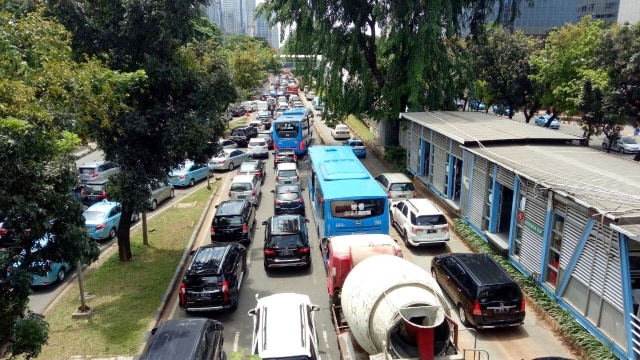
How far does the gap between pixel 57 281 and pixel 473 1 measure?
90.4ft

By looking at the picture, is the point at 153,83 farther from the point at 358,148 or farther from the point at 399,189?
the point at 358,148

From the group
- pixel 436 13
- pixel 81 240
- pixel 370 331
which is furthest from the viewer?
pixel 436 13

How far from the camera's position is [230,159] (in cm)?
3328

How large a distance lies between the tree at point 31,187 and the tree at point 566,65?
2740cm

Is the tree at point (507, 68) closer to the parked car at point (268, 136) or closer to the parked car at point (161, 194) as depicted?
the parked car at point (268, 136)

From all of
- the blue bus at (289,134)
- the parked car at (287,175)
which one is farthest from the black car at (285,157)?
the parked car at (287,175)

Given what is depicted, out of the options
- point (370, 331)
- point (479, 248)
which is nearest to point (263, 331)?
point (370, 331)

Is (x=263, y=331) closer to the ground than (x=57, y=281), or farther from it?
farther from it

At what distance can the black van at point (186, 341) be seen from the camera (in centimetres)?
921

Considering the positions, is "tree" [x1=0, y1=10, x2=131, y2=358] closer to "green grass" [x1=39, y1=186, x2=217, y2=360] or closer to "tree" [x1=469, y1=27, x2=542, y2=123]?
"green grass" [x1=39, y1=186, x2=217, y2=360]

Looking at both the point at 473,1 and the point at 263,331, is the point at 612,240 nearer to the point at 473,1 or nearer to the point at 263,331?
the point at 263,331

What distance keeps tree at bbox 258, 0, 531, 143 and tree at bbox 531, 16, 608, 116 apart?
477 centimetres

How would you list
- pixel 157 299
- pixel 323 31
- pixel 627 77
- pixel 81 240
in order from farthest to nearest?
pixel 323 31
pixel 627 77
pixel 157 299
pixel 81 240

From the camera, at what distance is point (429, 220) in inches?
684
